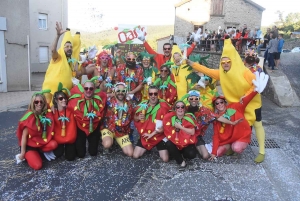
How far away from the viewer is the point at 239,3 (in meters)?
26.1

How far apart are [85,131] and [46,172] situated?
79 centimetres

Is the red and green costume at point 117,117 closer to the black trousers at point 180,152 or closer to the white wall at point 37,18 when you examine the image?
the black trousers at point 180,152

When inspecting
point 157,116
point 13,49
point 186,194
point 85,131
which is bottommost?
point 186,194

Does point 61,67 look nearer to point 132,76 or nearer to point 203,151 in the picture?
point 132,76

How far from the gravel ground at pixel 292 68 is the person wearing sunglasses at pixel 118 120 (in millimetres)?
6549

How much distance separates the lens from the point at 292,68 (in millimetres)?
11062

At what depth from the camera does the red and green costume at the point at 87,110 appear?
4008 mm

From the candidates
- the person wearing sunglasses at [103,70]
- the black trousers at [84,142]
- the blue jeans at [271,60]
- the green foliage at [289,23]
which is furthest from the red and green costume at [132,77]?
the green foliage at [289,23]

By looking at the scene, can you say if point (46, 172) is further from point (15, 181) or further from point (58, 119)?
point (58, 119)

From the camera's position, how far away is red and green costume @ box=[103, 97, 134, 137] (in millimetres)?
4172

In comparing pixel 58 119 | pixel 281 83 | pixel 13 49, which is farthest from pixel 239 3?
pixel 58 119

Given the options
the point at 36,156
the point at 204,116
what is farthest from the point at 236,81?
the point at 36,156

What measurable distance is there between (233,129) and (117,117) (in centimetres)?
176

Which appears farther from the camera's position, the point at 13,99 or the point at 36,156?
the point at 13,99
